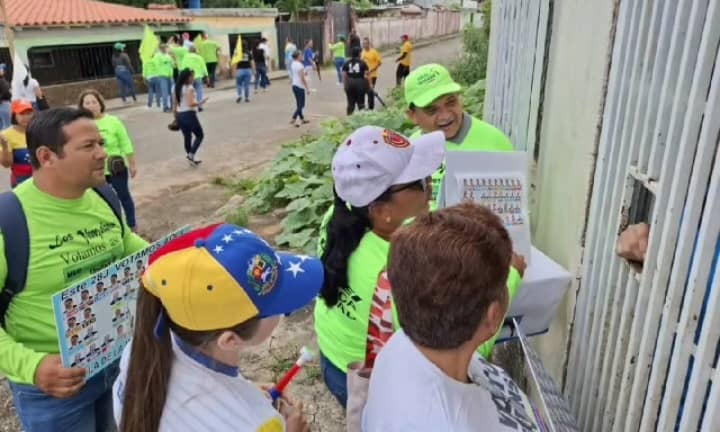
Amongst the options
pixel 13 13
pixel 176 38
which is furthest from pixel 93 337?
pixel 176 38

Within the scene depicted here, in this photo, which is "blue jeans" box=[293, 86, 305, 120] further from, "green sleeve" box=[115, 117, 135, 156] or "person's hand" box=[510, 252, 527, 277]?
"person's hand" box=[510, 252, 527, 277]

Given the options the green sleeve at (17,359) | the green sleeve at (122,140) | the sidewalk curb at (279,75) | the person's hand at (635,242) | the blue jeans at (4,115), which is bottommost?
the sidewalk curb at (279,75)

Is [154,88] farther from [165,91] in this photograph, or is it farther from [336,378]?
[336,378]

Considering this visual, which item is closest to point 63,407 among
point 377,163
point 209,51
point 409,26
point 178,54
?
point 377,163

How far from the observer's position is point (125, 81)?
17297 mm

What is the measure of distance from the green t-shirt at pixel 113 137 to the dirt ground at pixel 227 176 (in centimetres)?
111

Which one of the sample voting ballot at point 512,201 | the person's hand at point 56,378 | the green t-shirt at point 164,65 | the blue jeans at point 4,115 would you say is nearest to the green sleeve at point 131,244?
the person's hand at point 56,378

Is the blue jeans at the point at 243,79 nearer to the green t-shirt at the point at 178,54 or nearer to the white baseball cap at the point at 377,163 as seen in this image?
the green t-shirt at the point at 178,54

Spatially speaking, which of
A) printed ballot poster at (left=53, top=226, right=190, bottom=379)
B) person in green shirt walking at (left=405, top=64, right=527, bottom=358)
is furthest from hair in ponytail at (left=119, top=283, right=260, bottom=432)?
person in green shirt walking at (left=405, top=64, right=527, bottom=358)

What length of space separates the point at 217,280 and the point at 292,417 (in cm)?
53

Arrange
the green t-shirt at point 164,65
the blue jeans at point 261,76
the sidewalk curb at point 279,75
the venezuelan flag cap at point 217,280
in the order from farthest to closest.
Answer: the blue jeans at point 261,76 → the sidewalk curb at point 279,75 → the green t-shirt at point 164,65 → the venezuelan flag cap at point 217,280

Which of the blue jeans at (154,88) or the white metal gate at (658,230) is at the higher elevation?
the white metal gate at (658,230)

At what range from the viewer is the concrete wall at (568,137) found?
226 centimetres

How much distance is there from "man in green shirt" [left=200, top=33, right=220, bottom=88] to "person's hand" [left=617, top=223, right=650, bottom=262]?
63.2 feet
